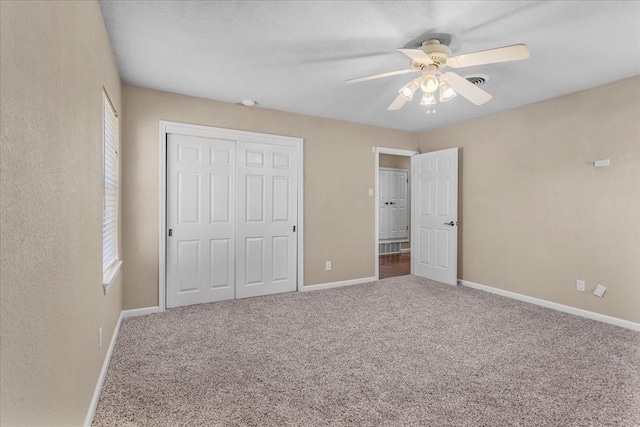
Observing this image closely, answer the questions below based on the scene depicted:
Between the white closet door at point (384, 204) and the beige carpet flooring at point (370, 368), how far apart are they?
4.23 metres

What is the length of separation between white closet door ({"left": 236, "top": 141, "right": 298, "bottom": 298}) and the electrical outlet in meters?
3.41

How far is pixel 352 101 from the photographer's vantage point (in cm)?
401

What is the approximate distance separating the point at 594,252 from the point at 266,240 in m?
3.69

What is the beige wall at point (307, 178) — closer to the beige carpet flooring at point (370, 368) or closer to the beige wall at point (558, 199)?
the beige carpet flooring at point (370, 368)

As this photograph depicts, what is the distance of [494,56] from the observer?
84.4 inches

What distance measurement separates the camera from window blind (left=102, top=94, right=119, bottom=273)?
2586 millimetres

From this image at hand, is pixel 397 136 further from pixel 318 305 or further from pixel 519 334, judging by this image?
pixel 519 334

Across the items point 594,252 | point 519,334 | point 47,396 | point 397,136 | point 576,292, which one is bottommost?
point 519,334

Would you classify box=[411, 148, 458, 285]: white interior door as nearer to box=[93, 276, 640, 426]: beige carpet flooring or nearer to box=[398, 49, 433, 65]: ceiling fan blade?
box=[93, 276, 640, 426]: beige carpet flooring

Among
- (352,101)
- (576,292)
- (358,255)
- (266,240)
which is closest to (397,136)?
(352,101)

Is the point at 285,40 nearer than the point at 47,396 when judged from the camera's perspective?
No

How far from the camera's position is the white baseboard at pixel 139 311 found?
3514mm

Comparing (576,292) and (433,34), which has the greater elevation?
(433,34)

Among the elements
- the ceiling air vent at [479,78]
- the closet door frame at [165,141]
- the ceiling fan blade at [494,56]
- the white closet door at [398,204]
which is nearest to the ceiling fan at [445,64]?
the ceiling fan blade at [494,56]
